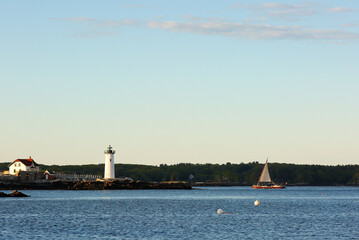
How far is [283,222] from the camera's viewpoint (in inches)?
2771

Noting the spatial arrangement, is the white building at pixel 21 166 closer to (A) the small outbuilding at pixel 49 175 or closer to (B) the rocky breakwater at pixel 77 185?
(B) the rocky breakwater at pixel 77 185

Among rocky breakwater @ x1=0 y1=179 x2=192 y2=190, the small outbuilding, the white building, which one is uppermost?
the white building

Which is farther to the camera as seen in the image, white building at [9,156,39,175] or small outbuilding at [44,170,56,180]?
small outbuilding at [44,170,56,180]

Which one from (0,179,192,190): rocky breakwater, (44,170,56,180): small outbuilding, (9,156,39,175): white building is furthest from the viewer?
(44,170,56,180): small outbuilding

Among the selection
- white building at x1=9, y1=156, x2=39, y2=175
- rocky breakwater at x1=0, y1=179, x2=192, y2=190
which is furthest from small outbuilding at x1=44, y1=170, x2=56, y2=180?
white building at x1=9, y1=156, x2=39, y2=175

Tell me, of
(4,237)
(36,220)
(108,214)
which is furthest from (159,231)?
(108,214)

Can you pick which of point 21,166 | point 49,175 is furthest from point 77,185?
point 21,166

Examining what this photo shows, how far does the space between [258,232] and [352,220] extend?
19442 millimetres

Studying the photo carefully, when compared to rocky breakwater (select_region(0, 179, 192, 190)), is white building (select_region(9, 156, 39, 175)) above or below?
above

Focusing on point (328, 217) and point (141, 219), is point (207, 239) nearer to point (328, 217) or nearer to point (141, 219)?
point (141, 219)

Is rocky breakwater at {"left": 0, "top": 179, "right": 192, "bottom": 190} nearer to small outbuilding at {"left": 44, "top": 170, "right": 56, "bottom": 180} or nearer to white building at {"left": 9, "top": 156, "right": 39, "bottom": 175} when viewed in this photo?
white building at {"left": 9, "top": 156, "right": 39, "bottom": 175}

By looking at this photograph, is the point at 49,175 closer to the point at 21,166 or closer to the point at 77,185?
the point at 77,185

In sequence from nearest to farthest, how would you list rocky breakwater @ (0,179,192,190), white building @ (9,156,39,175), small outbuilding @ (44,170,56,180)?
rocky breakwater @ (0,179,192,190)
white building @ (9,156,39,175)
small outbuilding @ (44,170,56,180)

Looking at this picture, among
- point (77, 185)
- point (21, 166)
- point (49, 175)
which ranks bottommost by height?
point (77, 185)
